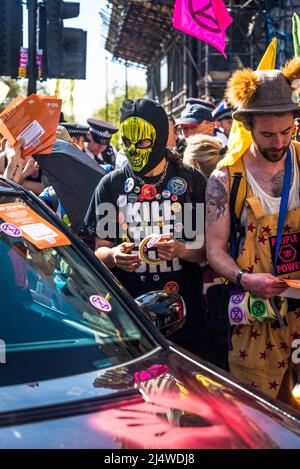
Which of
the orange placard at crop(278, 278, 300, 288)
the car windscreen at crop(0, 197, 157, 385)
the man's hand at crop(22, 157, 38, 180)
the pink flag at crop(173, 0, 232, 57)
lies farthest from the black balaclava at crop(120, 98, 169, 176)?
the pink flag at crop(173, 0, 232, 57)

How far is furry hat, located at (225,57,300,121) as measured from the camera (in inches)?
149

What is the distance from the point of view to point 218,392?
235 cm

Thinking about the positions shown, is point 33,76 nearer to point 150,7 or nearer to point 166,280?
point 166,280

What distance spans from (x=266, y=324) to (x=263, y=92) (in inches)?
A: 44.8

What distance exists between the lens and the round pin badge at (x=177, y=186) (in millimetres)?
4098

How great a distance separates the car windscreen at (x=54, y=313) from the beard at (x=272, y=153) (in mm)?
1274

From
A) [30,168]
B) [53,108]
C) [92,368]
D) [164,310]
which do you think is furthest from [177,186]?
[30,168]

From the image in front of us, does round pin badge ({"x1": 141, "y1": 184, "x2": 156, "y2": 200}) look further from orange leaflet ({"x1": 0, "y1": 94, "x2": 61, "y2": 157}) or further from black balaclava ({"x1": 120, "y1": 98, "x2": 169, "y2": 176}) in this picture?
orange leaflet ({"x1": 0, "y1": 94, "x2": 61, "y2": 157})

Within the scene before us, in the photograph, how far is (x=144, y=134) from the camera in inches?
163

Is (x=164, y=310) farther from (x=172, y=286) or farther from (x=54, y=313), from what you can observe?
(x=172, y=286)

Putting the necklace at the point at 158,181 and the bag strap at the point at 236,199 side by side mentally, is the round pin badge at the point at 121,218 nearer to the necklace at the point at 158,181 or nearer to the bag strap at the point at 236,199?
the necklace at the point at 158,181

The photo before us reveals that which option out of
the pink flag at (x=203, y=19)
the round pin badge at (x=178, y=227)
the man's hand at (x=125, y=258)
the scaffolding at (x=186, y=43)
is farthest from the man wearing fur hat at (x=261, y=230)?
the scaffolding at (x=186, y=43)

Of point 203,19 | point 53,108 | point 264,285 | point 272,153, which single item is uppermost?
point 203,19
